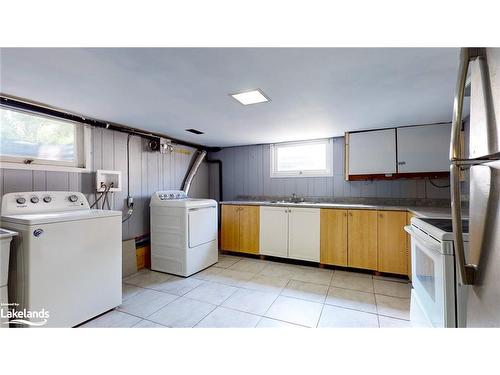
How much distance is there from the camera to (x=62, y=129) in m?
2.34

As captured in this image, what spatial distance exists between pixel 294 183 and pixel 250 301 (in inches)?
85.5

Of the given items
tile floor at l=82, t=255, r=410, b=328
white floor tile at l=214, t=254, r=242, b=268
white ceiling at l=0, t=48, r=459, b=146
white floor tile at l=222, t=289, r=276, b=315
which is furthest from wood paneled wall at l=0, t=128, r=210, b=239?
white floor tile at l=222, t=289, r=276, b=315

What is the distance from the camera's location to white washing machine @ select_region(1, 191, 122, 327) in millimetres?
1491

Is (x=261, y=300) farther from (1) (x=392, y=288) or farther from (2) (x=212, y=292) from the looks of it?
(1) (x=392, y=288)

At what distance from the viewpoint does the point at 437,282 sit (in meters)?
1.11

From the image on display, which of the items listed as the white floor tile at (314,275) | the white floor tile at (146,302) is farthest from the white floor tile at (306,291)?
Answer: the white floor tile at (146,302)

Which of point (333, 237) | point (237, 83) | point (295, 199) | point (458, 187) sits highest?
point (237, 83)

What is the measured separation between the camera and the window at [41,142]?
193 centimetres

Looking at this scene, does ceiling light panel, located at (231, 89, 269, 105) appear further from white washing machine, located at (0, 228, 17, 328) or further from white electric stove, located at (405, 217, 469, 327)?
white washing machine, located at (0, 228, 17, 328)

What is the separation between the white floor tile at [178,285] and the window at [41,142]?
5.39 ft

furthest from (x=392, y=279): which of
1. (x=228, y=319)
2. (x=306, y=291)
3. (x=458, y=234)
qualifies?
(x=458, y=234)

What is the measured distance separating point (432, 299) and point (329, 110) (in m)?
1.81

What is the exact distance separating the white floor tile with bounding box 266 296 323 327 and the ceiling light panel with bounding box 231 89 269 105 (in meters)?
1.95
